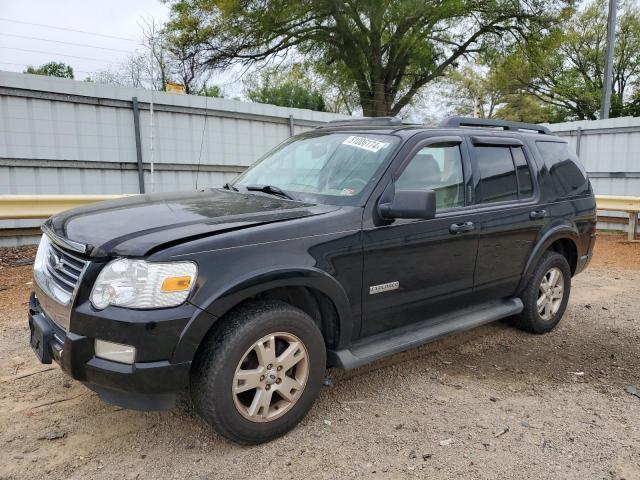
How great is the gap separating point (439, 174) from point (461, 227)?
43 centimetres

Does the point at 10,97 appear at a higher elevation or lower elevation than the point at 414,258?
higher

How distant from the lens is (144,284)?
2.41 meters

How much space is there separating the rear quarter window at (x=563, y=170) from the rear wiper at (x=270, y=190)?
2.66 metres

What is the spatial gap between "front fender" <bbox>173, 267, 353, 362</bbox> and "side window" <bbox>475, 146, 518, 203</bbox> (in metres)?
1.69

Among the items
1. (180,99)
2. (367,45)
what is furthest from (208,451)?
(367,45)

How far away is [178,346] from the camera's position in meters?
2.44

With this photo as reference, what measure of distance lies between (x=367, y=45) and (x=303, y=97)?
42.6 ft

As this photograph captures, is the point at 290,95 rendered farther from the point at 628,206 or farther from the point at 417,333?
the point at 417,333

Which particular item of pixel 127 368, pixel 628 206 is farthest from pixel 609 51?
pixel 127 368

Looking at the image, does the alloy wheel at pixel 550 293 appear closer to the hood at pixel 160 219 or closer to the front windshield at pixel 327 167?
the front windshield at pixel 327 167

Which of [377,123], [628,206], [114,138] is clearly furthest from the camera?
[628,206]

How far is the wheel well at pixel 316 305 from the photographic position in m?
2.97

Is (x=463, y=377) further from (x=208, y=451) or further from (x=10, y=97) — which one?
(x=10, y=97)

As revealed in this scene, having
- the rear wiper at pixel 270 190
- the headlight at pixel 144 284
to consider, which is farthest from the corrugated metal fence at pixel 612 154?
the headlight at pixel 144 284
